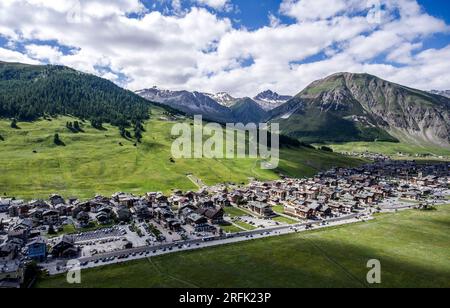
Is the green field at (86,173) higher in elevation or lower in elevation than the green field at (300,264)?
higher

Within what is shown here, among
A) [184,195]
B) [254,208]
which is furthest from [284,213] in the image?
[184,195]

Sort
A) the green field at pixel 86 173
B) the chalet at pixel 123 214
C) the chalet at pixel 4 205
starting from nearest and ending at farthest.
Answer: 1. the chalet at pixel 123 214
2. the chalet at pixel 4 205
3. the green field at pixel 86 173

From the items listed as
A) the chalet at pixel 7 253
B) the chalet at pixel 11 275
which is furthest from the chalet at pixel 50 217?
the chalet at pixel 11 275

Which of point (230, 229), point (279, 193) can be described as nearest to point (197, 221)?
point (230, 229)

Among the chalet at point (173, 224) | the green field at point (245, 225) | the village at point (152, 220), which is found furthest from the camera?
the green field at point (245, 225)

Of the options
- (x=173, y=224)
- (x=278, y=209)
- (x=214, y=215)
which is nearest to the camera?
(x=173, y=224)

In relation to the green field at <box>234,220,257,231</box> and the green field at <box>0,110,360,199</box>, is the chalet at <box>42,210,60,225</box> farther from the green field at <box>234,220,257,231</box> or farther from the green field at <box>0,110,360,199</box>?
the green field at <box>234,220,257,231</box>

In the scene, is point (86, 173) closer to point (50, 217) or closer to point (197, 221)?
point (50, 217)

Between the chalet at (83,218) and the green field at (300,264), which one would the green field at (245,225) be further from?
the chalet at (83,218)
